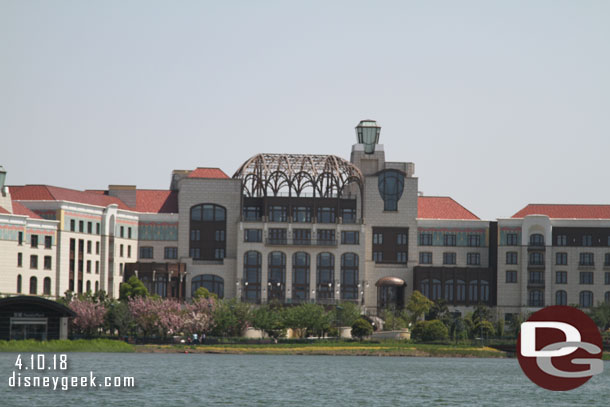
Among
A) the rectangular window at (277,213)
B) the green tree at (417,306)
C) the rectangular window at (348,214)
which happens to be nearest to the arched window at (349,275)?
the rectangular window at (348,214)

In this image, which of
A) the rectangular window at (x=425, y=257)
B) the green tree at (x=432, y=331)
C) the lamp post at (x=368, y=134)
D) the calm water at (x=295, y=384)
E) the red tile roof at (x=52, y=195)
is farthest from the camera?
the lamp post at (x=368, y=134)

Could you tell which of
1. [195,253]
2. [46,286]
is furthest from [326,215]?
[46,286]

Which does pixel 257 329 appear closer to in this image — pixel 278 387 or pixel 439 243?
pixel 439 243

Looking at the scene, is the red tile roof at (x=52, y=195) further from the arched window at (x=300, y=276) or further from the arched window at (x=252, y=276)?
the arched window at (x=300, y=276)

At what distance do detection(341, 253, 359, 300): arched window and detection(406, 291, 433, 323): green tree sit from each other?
10.4 m

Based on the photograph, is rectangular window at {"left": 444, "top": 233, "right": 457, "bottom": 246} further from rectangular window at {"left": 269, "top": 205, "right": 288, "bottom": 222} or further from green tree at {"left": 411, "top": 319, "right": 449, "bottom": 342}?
green tree at {"left": 411, "top": 319, "right": 449, "bottom": 342}

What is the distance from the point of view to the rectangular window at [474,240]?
18325 cm

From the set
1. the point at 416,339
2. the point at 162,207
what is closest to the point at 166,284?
the point at 162,207

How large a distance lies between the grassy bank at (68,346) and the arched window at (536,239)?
6717 cm

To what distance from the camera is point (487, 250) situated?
18325 centimetres

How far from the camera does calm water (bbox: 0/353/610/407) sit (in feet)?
270

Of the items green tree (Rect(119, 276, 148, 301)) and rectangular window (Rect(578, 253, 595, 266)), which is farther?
rectangular window (Rect(578, 253, 595, 266))

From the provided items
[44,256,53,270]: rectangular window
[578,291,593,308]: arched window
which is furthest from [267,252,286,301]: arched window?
[578,291,593,308]: arched window

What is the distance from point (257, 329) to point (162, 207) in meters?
40.1
